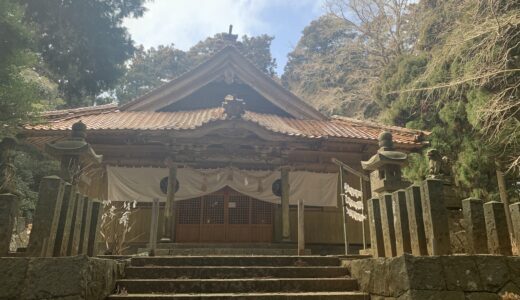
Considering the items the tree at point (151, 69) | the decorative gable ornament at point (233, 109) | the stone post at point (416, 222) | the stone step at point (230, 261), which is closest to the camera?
the stone post at point (416, 222)

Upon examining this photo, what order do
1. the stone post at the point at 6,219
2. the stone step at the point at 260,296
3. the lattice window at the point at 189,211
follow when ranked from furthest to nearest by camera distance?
1. the lattice window at the point at 189,211
2. the stone step at the point at 260,296
3. the stone post at the point at 6,219

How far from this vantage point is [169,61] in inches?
1578

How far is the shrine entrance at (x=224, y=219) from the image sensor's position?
10.9 m

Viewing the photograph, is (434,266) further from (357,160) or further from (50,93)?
(50,93)

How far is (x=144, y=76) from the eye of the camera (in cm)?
3728

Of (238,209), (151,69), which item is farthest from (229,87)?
(151,69)

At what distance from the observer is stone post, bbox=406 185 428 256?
4.53 m

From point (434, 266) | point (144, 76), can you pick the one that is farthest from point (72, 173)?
point (144, 76)

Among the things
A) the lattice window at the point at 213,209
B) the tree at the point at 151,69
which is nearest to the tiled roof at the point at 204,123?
the lattice window at the point at 213,209

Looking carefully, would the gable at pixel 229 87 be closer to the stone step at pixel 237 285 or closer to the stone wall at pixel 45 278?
the stone step at pixel 237 285

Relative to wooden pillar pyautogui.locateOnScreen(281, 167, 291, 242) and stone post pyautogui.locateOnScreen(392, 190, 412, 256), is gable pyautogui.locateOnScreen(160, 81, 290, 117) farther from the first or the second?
stone post pyautogui.locateOnScreen(392, 190, 412, 256)

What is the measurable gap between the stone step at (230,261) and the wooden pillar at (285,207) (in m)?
3.68

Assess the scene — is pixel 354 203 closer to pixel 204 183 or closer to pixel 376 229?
pixel 376 229

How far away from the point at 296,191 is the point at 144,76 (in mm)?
29972
